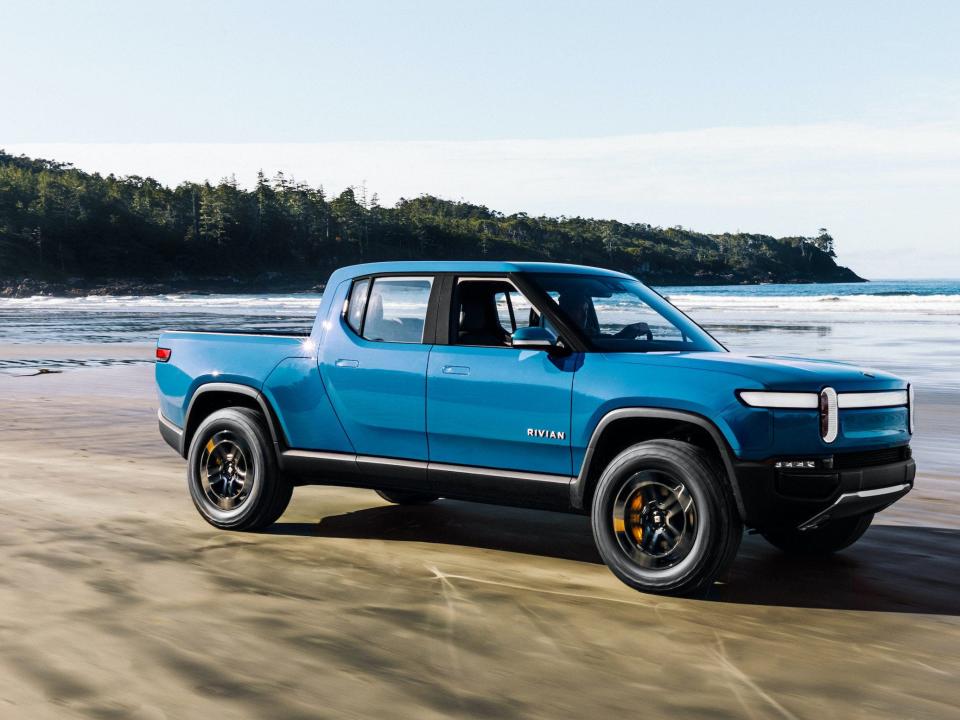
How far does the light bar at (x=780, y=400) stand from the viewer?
555 centimetres

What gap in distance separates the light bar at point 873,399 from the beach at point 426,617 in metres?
0.98

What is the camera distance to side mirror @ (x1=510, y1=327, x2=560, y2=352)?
6105mm

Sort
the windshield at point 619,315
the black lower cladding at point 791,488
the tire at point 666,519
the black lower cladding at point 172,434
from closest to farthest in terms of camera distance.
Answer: the black lower cladding at point 791,488 < the tire at point 666,519 < the windshield at point 619,315 < the black lower cladding at point 172,434

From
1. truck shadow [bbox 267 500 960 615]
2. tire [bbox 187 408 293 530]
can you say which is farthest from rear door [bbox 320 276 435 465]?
truck shadow [bbox 267 500 960 615]

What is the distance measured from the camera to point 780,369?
18.7ft

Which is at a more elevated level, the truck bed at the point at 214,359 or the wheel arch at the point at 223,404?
the truck bed at the point at 214,359

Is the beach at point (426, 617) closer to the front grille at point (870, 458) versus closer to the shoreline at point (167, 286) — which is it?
the front grille at point (870, 458)

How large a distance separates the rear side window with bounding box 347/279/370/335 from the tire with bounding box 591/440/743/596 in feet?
6.69

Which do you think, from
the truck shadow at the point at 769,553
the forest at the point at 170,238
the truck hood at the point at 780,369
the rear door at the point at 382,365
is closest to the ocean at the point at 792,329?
the rear door at the point at 382,365

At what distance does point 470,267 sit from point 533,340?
91 centimetres

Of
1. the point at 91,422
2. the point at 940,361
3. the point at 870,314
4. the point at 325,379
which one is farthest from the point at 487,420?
the point at 870,314

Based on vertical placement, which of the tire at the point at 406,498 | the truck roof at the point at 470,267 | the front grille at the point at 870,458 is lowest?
the tire at the point at 406,498

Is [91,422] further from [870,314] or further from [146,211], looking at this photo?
[146,211]

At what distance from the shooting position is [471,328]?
6.77m
